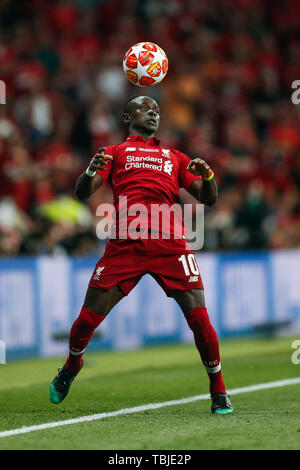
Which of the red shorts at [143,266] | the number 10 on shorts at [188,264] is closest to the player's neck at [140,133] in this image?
the red shorts at [143,266]

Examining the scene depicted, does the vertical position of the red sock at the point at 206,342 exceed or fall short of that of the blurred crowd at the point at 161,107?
it falls short

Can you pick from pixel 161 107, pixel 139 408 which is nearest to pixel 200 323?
pixel 139 408

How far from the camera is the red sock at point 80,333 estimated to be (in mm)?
6711

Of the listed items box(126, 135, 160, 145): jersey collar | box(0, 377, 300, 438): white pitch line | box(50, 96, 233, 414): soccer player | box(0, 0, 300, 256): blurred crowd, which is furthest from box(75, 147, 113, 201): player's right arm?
box(0, 0, 300, 256): blurred crowd

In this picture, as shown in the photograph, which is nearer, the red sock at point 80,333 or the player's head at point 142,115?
the red sock at point 80,333

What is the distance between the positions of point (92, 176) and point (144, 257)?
0.68 m

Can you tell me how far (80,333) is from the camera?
679 centimetres

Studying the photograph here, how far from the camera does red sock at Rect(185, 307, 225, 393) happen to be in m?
6.70

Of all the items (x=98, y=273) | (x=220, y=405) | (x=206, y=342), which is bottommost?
(x=220, y=405)

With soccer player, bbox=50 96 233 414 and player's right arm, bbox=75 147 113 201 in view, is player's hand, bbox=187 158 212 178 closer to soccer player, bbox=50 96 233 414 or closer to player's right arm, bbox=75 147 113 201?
soccer player, bbox=50 96 233 414

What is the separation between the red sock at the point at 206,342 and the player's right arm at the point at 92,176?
3.71 ft

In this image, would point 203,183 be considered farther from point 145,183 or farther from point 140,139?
point 140,139

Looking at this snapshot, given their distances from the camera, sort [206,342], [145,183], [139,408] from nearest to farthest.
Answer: [206,342]
[145,183]
[139,408]

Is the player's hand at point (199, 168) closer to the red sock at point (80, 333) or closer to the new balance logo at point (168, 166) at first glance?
the new balance logo at point (168, 166)
